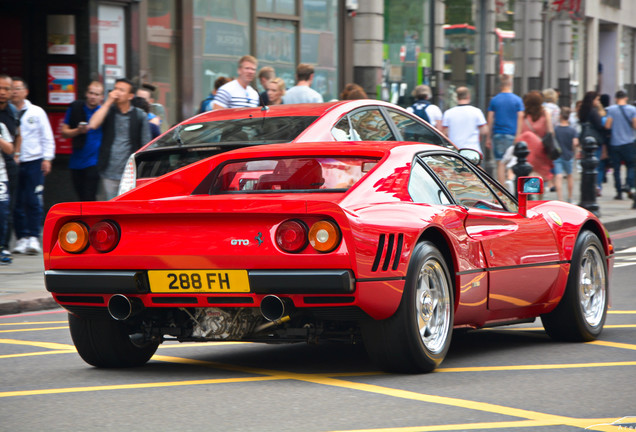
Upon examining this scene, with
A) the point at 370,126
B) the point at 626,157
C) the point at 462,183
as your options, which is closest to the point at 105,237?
the point at 462,183

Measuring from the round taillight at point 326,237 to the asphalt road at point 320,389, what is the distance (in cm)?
68

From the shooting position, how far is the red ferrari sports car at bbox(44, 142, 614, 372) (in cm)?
564

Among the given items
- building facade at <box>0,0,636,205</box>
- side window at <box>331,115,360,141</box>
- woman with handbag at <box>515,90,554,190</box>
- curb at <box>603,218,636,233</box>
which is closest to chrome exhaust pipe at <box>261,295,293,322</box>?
side window at <box>331,115,360,141</box>

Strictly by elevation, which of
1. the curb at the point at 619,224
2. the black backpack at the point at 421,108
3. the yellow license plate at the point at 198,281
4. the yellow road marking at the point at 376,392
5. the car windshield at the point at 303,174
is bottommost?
the curb at the point at 619,224

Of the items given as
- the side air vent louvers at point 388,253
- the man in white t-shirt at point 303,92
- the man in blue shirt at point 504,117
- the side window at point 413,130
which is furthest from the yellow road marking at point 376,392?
the man in blue shirt at point 504,117

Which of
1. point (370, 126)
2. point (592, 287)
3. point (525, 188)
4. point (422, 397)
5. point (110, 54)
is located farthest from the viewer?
point (110, 54)

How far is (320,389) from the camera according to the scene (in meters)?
5.68

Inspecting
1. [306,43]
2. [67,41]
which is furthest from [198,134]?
[306,43]

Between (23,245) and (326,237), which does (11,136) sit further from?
(326,237)

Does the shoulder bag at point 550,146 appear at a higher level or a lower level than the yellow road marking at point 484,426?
higher

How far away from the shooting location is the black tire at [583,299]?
7387mm

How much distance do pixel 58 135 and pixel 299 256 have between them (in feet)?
38.3

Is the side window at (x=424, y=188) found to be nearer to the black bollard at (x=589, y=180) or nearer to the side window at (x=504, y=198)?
the side window at (x=504, y=198)

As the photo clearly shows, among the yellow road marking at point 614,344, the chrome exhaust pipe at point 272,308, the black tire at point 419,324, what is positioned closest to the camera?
the chrome exhaust pipe at point 272,308
